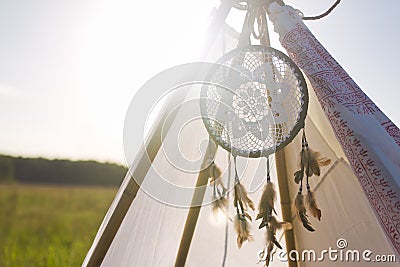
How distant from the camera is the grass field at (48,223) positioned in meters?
5.90

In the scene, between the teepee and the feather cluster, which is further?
the feather cluster

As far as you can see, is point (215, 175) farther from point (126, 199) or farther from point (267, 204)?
point (126, 199)

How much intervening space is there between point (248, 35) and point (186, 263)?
1150 millimetres

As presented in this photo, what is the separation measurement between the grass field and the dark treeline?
440mm

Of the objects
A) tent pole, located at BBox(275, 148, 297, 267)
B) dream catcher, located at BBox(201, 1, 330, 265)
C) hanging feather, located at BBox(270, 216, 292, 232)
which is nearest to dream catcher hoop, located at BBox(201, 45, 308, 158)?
dream catcher, located at BBox(201, 1, 330, 265)

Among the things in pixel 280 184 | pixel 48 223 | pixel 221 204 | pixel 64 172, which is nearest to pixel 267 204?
pixel 221 204

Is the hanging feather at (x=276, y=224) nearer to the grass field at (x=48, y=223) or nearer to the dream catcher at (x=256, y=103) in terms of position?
the dream catcher at (x=256, y=103)

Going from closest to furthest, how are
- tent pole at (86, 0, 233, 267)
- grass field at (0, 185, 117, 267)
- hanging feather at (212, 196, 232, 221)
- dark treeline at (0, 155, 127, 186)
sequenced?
tent pole at (86, 0, 233, 267) → hanging feather at (212, 196, 232, 221) → grass field at (0, 185, 117, 267) → dark treeline at (0, 155, 127, 186)

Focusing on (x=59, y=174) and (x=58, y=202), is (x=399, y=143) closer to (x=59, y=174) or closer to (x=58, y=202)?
(x=58, y=202)

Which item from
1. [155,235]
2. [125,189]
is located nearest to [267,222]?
[125,189]


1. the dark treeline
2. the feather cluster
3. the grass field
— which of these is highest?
the dark treeline

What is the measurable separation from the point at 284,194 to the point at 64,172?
1313 cm

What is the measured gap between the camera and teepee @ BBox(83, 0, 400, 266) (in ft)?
3.80

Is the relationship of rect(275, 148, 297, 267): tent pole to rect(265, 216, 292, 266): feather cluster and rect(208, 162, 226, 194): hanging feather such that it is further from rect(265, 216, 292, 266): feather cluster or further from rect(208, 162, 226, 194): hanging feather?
rect(265, 216, 292, 266): feather cluster
